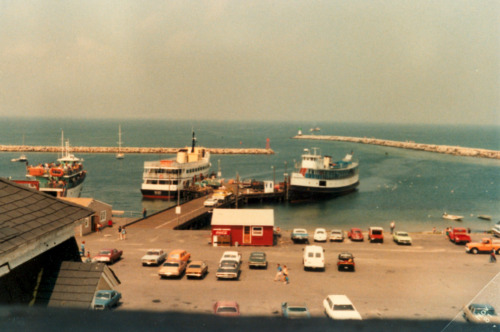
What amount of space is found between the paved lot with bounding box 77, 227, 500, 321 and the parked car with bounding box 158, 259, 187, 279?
26 cm

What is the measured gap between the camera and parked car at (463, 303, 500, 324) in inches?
186

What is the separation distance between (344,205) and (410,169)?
143 feet

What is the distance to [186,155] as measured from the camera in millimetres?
69812

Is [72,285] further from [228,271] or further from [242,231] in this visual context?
[242,231]

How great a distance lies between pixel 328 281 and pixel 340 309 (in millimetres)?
5524

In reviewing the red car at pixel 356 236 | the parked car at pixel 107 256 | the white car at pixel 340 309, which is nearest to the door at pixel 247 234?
the red car at pixel 356 236

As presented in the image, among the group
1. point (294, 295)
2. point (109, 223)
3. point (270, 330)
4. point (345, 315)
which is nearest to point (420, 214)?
point (109, 223)

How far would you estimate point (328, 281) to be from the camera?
18.2 m

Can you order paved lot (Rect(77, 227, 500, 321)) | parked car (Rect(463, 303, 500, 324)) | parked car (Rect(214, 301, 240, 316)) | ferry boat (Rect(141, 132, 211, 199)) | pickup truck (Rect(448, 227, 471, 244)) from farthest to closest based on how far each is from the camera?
ferry boat (Rect(141, 132, 211, 199))
pickup truck (Rect(448, 227, 471, 244))
paved lot (Rect(77, 227, 500, 321))
parked car (Rect(214, 301, 240, 316))
parked car (Rect(463, 303, 500, 324))

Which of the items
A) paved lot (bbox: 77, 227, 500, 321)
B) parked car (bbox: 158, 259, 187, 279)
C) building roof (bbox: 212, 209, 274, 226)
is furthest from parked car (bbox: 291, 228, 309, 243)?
parked car (bbox: 158, 259, 187, 279)

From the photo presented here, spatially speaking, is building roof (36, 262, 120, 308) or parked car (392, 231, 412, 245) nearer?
building roof (36, 262, 120, 308)

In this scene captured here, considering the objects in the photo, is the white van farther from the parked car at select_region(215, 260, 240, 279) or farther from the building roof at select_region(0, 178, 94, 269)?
the building roof at select_region(0, 178, 94, 269)

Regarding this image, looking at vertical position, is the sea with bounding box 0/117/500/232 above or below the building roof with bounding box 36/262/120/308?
below

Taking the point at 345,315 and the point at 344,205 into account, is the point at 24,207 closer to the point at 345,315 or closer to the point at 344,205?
the point at 345,315
